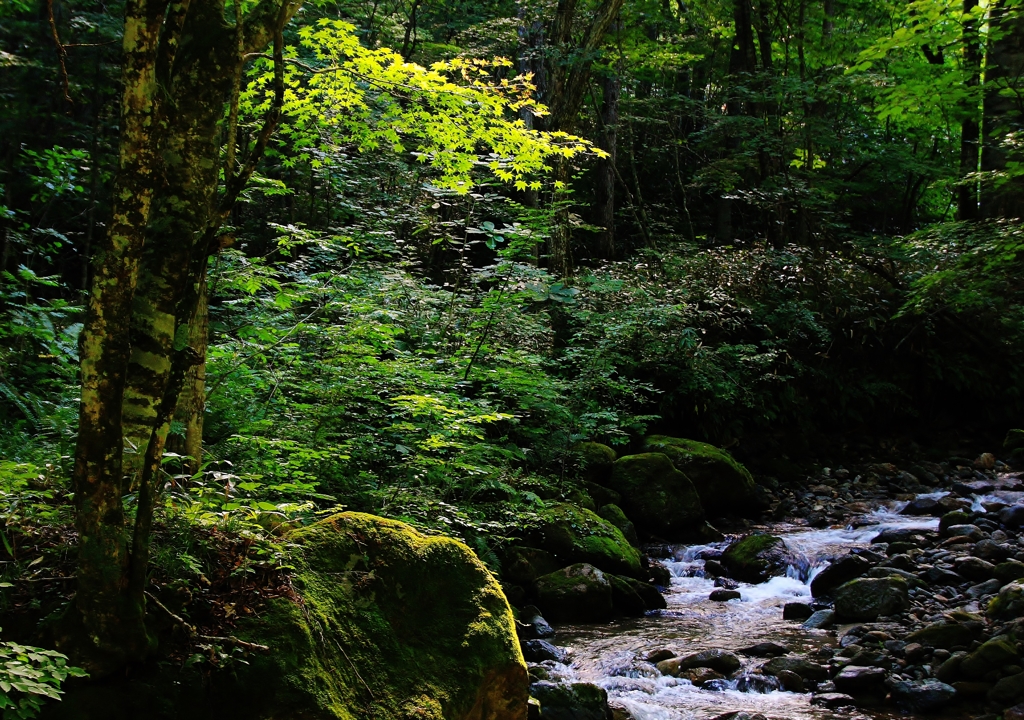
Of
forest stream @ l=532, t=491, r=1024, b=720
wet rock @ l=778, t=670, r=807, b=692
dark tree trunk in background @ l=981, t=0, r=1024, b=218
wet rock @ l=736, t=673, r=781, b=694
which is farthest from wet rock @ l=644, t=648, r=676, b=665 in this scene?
dark tree trunk in background @ l=981, t=0, r=1024, b=218

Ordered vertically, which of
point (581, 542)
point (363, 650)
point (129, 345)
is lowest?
point (581, 542)

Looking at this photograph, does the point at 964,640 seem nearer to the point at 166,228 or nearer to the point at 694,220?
the point at 166,228

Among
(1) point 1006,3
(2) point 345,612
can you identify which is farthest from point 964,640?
(1) point 1006,3

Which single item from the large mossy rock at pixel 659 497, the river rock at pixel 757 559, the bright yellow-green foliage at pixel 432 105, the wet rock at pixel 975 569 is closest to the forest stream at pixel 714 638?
the river rock at pixel 757 559

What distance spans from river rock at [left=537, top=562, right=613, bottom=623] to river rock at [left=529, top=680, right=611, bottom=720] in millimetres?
1830

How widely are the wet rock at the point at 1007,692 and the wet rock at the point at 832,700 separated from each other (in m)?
0.94

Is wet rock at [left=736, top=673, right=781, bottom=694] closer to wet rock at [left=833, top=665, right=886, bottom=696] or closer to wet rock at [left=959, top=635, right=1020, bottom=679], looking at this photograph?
wet rock at [left=833, top=665, right=886, bottom=696]

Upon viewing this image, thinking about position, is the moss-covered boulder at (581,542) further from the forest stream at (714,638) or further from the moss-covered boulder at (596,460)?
the moss-covered boulder at (596,460)

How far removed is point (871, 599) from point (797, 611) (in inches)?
27.4

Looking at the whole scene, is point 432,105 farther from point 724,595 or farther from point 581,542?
point 724,595

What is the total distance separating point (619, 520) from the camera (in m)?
8.97

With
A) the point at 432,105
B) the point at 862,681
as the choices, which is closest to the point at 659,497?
the point at 862,681

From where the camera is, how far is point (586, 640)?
660 centimetres

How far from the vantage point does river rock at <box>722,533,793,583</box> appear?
8297mm
